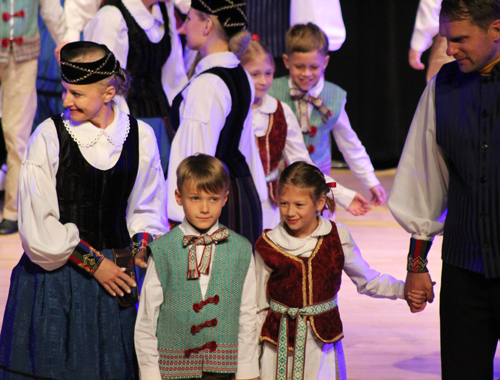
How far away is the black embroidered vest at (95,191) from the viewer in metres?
2.25

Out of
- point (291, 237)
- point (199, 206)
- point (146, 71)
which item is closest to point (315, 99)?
point (146, 71)

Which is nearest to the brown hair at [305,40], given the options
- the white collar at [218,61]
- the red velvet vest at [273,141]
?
the red velvet vest at [273,141]

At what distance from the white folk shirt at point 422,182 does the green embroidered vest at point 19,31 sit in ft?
10.5

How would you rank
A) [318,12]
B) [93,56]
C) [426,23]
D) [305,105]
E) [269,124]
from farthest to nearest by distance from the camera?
[426,23] → [318,12] → [305,105] → [269,124] → [93,56]

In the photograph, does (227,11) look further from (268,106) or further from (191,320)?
(191,320)

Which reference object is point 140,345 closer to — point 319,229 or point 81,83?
point 319,229

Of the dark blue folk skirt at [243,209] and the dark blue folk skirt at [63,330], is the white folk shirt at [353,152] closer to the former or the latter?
the dark blue folk skirt at [243,209]

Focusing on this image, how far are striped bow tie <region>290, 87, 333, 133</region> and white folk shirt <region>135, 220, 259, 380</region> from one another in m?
1.63

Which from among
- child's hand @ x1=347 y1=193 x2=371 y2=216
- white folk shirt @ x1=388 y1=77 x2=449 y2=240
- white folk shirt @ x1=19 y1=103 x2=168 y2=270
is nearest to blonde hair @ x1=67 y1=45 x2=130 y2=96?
white folk shirt @ x1=19 y1=103 x2=168 y2=270

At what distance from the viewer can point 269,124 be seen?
3500 millimetres

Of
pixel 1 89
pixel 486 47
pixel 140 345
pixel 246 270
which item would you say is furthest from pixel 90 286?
pixel 1 89

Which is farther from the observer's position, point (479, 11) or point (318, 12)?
point (318, 12)

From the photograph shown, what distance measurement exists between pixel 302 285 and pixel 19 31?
3.17 m

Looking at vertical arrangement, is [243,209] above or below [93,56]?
below
